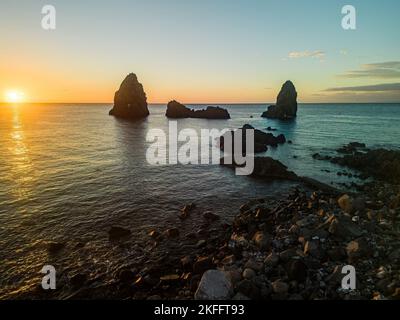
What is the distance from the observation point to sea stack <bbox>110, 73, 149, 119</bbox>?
133m

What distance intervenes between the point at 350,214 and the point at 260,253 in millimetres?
8034

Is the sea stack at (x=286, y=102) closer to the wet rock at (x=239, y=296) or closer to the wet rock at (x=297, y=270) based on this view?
the wet rock at (x=297, y=270)

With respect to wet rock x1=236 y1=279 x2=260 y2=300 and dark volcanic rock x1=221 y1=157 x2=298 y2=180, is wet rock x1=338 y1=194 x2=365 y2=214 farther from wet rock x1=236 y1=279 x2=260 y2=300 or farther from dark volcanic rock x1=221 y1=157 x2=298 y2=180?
dark volcanic rock x1=221 y1=157 x2=298 y2=180

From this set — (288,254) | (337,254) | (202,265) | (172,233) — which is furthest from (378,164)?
(202,265)

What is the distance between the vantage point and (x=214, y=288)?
11.4 m

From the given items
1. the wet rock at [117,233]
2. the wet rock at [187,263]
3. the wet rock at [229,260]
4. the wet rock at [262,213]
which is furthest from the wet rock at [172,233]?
the wet rock at [262,213]

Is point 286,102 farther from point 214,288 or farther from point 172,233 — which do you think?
point 214,288

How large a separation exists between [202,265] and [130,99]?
425 ft

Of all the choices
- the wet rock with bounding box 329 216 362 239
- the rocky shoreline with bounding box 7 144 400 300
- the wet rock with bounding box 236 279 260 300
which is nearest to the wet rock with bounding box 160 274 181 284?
the rocky shoreline with bounding box 7 144 400 300

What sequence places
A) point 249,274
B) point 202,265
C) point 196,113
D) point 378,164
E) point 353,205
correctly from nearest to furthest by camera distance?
point 249,274 → point 202,265 → point 353,205 → point 378,164 → point 196,113

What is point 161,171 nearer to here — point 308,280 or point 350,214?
point 350,214

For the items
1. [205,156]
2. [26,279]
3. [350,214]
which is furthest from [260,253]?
[205,156]

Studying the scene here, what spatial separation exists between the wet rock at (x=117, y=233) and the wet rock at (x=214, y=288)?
333 inches

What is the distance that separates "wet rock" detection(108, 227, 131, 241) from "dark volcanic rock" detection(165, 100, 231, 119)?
120 metres
